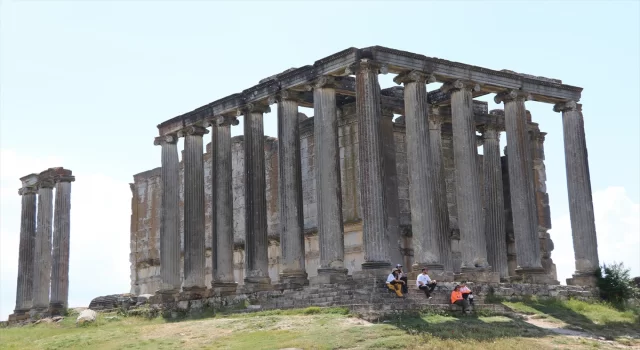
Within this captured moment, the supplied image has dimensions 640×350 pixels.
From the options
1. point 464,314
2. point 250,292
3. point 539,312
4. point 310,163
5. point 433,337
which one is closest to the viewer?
point 433,337

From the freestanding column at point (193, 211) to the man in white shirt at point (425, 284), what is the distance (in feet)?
39.9

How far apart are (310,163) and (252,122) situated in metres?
4.07

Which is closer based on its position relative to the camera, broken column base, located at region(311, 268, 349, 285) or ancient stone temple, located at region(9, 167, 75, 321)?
broken column base, located at region(311, 268, 349, 285)

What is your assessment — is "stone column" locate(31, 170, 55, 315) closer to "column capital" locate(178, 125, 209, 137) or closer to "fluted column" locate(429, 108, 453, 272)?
"column capital" locate(178, 125, 209, 137)

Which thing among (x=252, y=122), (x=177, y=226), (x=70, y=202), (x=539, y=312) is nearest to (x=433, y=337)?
(x=539, y=312)

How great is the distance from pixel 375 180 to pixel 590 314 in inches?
342

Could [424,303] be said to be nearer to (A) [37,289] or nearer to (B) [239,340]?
(B) [239,340]

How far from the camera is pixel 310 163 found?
Answer: 3962cm

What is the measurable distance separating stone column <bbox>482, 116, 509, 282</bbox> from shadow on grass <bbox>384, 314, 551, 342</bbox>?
8504 mm

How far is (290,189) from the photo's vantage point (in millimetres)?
34594

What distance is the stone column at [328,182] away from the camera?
3162cm

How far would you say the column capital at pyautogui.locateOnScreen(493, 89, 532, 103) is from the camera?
117ft

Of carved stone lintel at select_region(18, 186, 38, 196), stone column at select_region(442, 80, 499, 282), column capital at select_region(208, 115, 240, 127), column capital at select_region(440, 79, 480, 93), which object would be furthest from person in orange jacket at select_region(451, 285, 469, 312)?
carved stone lintel at select_region(18, 186, 38, 196)

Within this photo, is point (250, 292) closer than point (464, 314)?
No
